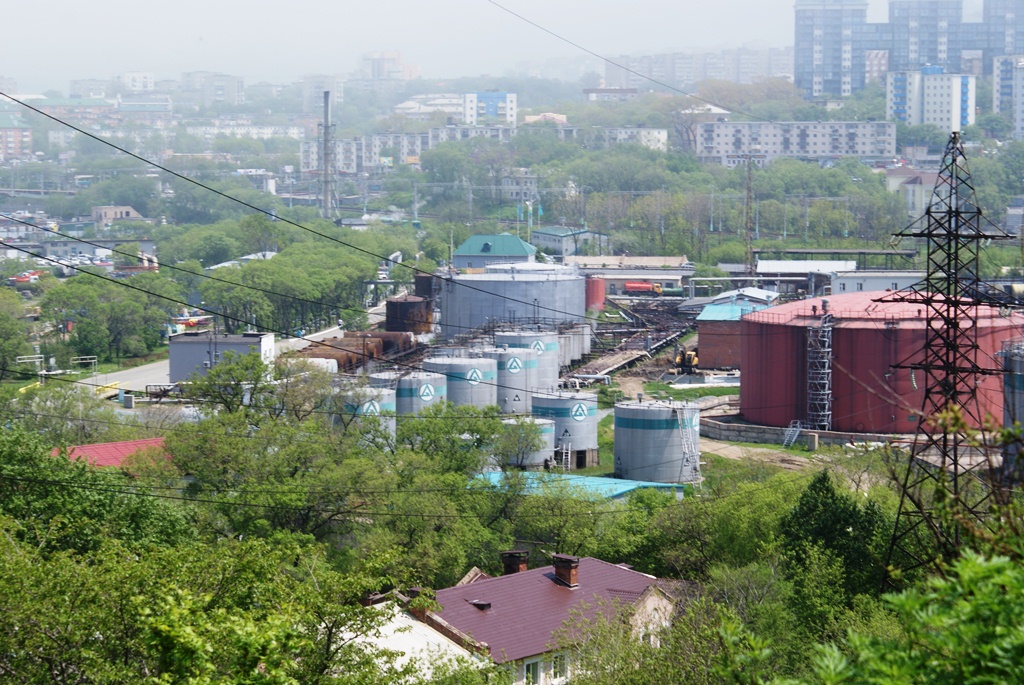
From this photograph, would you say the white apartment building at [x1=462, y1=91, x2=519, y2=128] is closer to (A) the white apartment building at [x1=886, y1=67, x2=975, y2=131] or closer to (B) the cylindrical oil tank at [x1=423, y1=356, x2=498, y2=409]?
(A) the white apartment building at [x1=886, y1=67, x2=975, y2=131]

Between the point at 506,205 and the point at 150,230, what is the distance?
82.6ft

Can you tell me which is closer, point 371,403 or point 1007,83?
point 371,403

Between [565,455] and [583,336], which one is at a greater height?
[583,336]

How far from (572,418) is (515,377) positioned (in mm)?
4865

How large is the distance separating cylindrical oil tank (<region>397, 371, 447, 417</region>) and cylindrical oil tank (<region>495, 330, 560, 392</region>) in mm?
5186

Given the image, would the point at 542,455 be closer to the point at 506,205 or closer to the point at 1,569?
the point at 1,569

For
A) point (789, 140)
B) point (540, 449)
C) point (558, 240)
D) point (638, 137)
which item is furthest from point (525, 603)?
point (638, 137)

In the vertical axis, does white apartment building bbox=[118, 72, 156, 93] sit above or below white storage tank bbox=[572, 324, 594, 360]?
above

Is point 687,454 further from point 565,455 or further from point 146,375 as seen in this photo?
point 146,375

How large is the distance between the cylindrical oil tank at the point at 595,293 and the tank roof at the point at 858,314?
1954 centimetres

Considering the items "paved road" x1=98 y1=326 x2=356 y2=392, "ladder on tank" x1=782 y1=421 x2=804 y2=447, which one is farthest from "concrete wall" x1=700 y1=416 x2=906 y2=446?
"paved road" x1=98 y1=326 x2=356 y2=392

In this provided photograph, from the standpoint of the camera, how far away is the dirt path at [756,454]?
90.5 feet

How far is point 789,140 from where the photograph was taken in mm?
118188

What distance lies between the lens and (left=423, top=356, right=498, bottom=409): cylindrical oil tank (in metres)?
31.6
